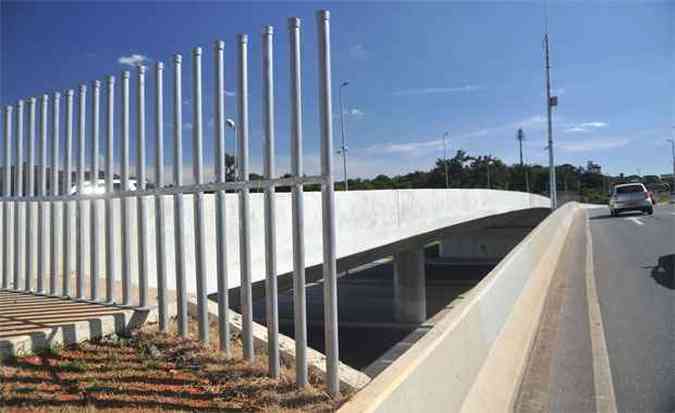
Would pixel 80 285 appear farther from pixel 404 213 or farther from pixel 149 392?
pixel 404 213

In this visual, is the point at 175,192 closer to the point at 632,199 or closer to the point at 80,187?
the point at 80,187

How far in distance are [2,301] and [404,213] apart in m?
10.0

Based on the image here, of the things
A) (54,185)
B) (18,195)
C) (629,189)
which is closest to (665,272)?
(54,185)

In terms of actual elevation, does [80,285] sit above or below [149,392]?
above

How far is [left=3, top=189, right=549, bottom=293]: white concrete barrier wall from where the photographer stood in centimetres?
773

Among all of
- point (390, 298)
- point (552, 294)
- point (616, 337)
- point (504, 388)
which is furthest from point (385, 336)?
point (504, 388)

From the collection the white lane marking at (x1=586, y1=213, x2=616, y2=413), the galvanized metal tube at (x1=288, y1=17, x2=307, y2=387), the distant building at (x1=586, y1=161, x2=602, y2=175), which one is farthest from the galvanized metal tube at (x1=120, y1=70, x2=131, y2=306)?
Answer: the distant building at (x1=586, y1=161, x2=602, y2=175)

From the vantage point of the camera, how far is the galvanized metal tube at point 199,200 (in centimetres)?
473

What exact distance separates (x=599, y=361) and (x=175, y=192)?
4.64 metres

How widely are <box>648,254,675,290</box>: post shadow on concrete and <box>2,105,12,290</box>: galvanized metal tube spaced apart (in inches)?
401

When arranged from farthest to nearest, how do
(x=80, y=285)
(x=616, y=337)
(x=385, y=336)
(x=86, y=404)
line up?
(x=385, y=336) → (x=616, y=337) → (x=80, y=285) → (x=86, y=404)

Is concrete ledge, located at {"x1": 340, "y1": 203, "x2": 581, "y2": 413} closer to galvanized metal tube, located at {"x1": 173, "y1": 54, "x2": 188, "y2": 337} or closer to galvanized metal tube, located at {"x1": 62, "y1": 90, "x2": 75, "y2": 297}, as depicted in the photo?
galvanized metal tube, located at {"x1": 173, "y1": 54, "x2": 188, "y2": 337}

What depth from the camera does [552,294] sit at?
31.8 ft

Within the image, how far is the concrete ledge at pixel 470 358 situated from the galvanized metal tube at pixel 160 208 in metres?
2.38
